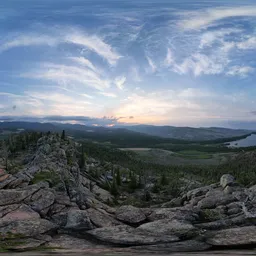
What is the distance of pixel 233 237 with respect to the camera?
126 feet

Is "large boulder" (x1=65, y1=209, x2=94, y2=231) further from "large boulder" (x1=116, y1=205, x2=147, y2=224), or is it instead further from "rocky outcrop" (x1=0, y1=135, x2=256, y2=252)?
"large boulder" (x1=116, y1=205, x2=147, y2=224)

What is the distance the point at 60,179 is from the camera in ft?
219

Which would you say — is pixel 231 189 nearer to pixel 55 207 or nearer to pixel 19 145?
pixel 55 207

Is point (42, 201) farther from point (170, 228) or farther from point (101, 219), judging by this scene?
point (170, 228)

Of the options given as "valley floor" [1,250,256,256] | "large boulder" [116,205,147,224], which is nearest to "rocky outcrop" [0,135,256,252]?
"large boulder" [116,205,147,224]

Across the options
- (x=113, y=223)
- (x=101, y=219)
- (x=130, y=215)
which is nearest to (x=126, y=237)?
(x=113, y=223)

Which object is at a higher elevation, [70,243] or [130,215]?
[130,215]

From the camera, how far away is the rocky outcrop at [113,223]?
37.9 meters

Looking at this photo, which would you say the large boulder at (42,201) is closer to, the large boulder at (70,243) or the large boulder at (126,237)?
the large boulder at (70,243)

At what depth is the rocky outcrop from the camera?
37894 mm

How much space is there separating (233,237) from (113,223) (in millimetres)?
18505

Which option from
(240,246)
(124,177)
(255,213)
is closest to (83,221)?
(240,246)

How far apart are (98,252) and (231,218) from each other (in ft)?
82.6

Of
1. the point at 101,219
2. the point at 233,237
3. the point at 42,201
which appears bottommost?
the point at 101,219
